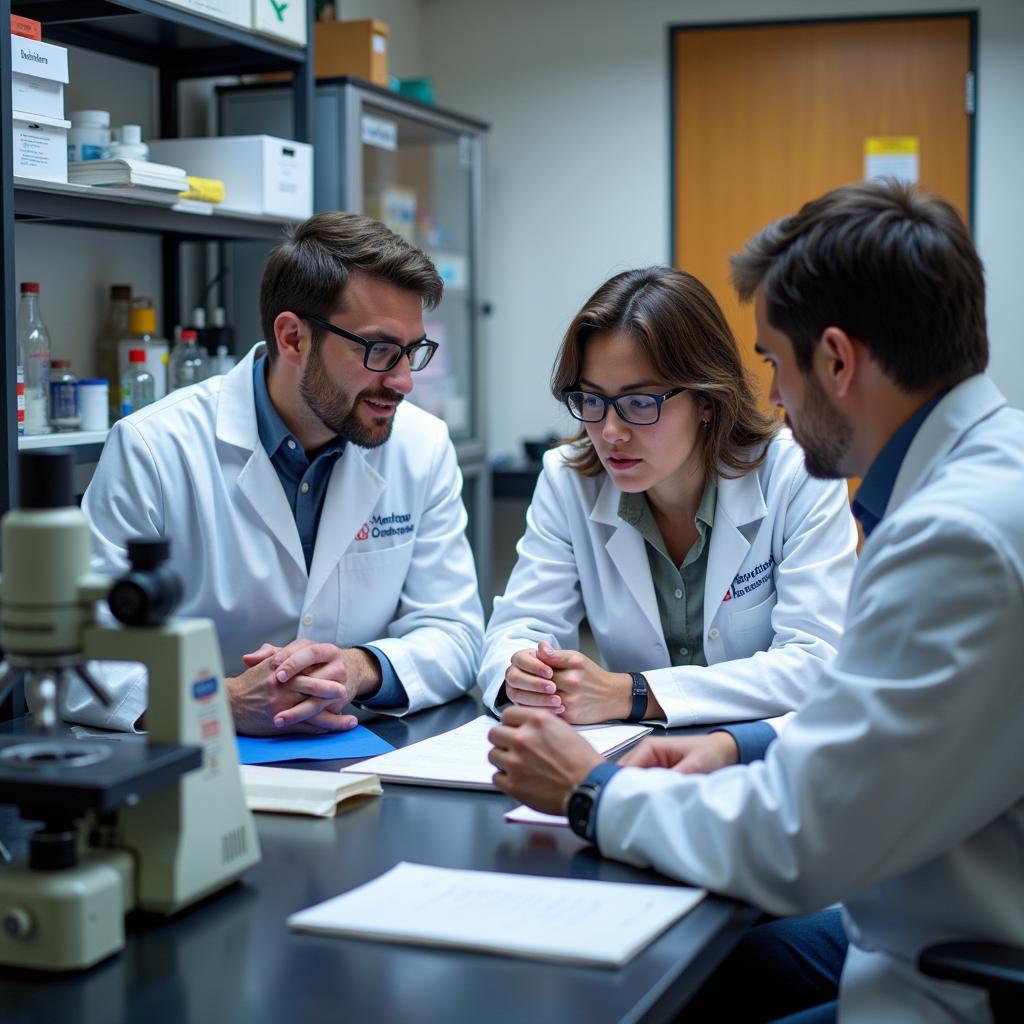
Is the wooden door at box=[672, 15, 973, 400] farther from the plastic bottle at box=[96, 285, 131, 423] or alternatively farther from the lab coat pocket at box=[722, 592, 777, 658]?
the lab coat pocket at box=[722, 592, 777, 658]

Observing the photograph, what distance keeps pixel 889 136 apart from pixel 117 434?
318cm

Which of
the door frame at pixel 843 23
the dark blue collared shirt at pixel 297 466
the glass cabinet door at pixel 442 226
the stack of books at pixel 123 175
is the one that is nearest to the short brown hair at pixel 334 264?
the dark blue collared shirt at pixel 297 466

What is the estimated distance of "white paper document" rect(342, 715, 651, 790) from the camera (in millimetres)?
1426

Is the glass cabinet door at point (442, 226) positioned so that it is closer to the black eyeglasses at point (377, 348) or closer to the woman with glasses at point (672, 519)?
the black eyeglasses at point (377, 348)

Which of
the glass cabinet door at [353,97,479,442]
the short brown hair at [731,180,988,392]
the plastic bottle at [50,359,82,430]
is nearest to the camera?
the short brown hair at [731,180,988,392]

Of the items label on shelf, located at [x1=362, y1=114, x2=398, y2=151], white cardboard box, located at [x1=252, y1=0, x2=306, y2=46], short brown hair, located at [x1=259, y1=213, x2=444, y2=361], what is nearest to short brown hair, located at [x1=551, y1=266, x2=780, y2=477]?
short brown hair, located at [x1=259, y1=213, x2=444, y2=361]

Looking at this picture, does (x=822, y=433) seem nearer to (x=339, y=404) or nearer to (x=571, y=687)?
(x=571, y=687)

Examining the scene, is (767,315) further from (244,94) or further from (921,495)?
(244,94)

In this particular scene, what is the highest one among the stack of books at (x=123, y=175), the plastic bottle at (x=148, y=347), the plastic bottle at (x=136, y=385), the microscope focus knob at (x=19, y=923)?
the stack of books at (x=123, y=175)

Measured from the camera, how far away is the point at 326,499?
6.59 feet

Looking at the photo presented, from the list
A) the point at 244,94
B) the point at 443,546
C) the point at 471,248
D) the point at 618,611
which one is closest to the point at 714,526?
the point at 618,611

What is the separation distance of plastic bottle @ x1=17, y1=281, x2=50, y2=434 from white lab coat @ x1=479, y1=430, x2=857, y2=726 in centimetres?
101

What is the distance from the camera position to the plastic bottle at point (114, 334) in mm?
2854

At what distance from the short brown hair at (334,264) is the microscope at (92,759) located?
99cm
